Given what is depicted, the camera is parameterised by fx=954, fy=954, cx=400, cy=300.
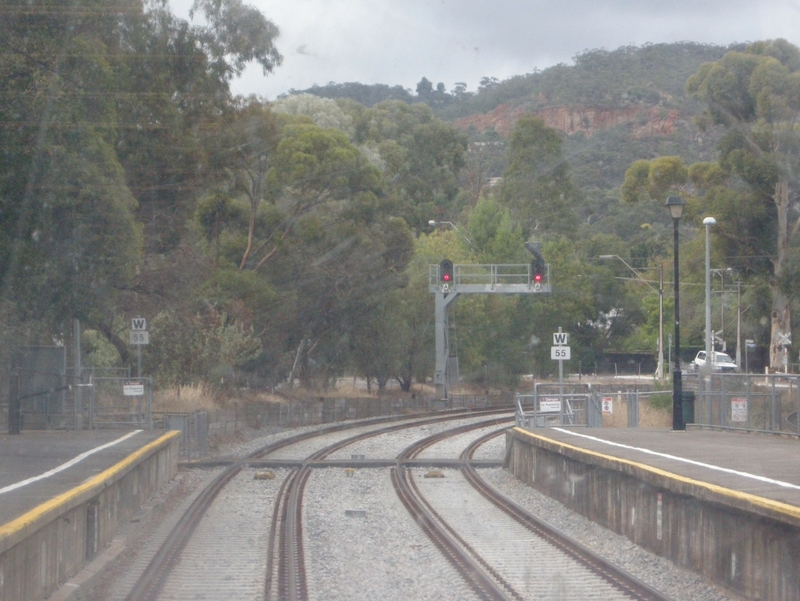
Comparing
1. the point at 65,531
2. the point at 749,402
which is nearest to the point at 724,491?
the point at 65,531

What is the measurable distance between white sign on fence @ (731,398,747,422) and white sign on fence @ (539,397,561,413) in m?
3.96

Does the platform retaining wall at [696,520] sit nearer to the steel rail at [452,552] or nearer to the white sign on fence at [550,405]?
the steel rail at [452,552]

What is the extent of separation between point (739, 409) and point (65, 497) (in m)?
15.7

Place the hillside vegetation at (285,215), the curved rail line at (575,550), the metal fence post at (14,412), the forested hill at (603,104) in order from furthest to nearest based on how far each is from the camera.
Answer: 1. the forested hill at (603,104)
2. the hillside vegetation at (285,215)
3. the metal fence post at (14,412)
4. the curved rail line at (575,550)

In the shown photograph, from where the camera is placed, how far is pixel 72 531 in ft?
30.8

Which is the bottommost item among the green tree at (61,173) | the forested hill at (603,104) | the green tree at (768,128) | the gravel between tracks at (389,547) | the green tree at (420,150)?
the gravel between tracks at (389,547)

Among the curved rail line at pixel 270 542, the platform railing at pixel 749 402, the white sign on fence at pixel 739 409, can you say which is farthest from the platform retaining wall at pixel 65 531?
the white sign on fence at pixel 739 409

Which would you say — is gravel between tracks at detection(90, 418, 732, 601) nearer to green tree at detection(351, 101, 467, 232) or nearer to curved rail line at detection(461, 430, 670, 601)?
curved rail line at detection(461, 430, 670, 601)

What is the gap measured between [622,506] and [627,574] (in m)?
2.28

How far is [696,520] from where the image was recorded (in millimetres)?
9859

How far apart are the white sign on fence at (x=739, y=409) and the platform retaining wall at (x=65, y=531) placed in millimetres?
12853

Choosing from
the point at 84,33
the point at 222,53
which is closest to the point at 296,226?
the point at 222,53

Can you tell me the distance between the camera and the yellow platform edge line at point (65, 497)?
7.30 m

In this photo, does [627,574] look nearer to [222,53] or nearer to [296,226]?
[222,53]
